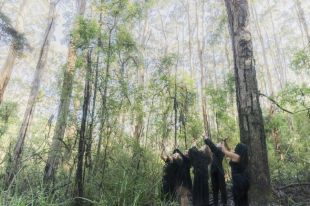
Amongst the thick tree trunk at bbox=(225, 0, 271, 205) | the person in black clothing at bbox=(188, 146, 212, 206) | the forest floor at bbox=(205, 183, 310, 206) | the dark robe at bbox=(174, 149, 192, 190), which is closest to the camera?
the thick tree trunk at bbox=(225, 0, 271, 205)

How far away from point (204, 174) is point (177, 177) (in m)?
0.77

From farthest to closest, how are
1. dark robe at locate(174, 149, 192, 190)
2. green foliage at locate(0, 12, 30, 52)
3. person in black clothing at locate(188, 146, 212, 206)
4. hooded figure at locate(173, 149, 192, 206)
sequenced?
green foliage at locate(0, 12, 30, 52) < dark robe at locate(174, 149, 192, 190) < hooded figure at locate(173, 149, 192, 206) < person in black clothing at locate(188, 146, 212, 206)

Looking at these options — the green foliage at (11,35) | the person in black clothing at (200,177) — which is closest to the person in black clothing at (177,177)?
the person in black clothing at (200,177)

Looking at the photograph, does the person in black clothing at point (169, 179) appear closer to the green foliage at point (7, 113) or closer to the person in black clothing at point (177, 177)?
the person in black clothing at point (177, 177)

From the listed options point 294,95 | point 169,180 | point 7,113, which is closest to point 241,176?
point 169,180

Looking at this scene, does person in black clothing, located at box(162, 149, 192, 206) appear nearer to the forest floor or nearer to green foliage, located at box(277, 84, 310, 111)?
the forest floor

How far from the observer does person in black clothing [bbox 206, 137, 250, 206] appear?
5.32m

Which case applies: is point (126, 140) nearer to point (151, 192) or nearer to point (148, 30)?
Answer: point (151, 192)

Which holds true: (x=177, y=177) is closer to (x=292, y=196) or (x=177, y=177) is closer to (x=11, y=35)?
(x=292, y=196)

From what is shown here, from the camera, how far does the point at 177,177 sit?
7.04m

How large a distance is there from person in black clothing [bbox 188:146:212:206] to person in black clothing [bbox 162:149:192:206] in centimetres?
41

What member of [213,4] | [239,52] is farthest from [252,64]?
[213,4]

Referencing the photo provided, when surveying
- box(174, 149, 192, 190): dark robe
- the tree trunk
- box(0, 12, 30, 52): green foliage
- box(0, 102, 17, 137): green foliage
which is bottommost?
box(174, 149, 192, 190): dark robe

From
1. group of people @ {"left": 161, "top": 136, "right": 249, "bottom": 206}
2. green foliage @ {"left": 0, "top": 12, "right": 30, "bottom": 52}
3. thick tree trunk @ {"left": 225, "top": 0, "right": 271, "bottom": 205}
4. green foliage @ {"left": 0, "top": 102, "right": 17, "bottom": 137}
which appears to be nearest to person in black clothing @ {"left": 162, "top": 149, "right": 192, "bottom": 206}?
group of people @ {"left": 161, "top": 136, "right": 249, "bottom": 206}
